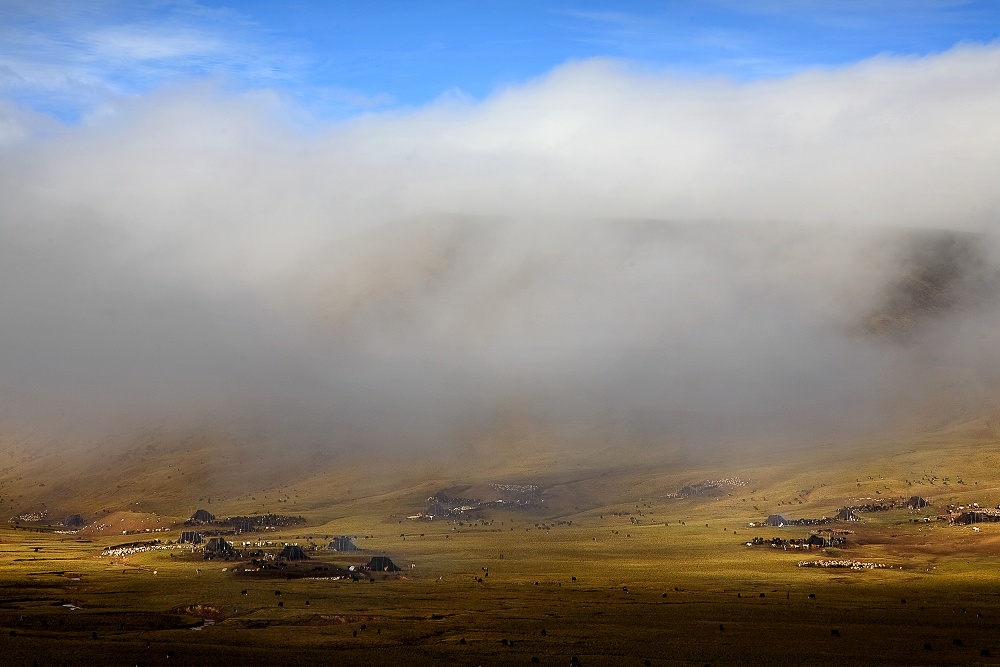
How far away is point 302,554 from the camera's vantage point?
84.6 metres

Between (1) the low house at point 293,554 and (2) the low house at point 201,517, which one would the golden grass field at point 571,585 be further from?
(2) the low house at point 201,517

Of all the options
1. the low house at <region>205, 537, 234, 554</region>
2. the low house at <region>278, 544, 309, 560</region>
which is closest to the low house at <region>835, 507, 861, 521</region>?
the low house at <region>278, 544, 309, 560</region>

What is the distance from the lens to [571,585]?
69875 millimetres

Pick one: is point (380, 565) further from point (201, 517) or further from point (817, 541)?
point (201, 517)

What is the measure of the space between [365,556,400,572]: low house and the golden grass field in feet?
→ 5.04

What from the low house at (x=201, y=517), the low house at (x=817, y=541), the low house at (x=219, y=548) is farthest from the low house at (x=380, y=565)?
the low house at (x=201, y=517)

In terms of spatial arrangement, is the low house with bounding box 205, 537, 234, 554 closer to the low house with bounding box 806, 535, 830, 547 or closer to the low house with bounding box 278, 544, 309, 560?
the low house with bounding box 278, 544, 309, 560

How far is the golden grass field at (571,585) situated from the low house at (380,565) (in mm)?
1535

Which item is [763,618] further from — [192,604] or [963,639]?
[192,604]

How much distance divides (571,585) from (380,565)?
1455 centimetres

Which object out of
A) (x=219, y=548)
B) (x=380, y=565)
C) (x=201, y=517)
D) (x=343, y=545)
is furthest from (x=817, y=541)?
(x=201, y=517)

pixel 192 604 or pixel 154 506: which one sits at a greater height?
pixel 154 506

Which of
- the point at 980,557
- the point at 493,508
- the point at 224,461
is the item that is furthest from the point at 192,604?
the point at 224,461

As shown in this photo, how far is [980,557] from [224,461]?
13270cm
